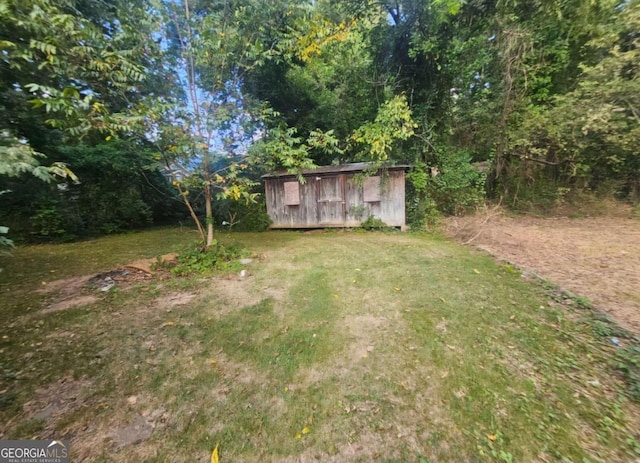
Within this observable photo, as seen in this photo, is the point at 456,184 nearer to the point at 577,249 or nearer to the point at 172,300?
the point at 577,249

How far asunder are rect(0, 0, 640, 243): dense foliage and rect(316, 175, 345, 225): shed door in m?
1.65

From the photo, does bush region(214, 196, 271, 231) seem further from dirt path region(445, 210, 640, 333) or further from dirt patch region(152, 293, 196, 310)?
dirt path region(445, 210, 640, 333)

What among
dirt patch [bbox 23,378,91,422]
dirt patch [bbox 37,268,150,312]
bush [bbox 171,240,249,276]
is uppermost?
bush [bbox 171,240,249,276]

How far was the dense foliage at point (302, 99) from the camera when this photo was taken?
12.8 ft

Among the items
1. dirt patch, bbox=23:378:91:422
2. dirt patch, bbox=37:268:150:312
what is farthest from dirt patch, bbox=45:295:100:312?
dirt patch, bbox=23:378:91:422

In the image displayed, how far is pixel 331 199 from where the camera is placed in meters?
8.82

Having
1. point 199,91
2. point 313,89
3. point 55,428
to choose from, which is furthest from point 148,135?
point 313,89

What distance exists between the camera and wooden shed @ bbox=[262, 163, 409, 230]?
27.4 feet

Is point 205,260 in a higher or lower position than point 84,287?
higher

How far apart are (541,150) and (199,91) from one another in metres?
10.2

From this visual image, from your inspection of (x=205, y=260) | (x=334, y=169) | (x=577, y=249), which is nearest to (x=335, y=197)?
(x=334, y=169)

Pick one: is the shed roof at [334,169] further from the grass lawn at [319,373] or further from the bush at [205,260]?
the grass lawn at [319,373]

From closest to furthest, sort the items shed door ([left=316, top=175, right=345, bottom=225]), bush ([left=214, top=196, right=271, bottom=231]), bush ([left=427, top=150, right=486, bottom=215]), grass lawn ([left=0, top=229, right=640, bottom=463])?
1. grass lawn ([left=0, top=229, right=640, bottom=463])
2. bush ([left=427, top=150, right=486, bottom=215])
3. shed door ([left=316, top=175, right=345, bottom=225])
4. bush ([left=214, top=196, right=271, bottom=231])

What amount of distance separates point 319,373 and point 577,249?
606cm
